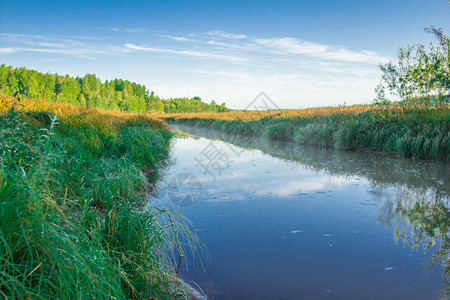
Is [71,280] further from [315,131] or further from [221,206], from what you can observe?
[315,131]

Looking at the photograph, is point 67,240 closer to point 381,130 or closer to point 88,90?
point 381,130

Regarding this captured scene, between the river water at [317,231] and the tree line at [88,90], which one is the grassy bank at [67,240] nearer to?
the river water at [317,231]

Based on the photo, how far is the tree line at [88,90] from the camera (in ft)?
179

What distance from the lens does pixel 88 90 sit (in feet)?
226

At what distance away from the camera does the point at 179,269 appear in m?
2.43

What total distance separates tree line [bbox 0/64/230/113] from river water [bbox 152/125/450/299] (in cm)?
3783

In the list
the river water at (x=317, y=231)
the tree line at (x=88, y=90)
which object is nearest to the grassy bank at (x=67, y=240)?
the river water at (x=317, y=231)

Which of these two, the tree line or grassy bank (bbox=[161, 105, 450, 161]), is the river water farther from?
the tree line

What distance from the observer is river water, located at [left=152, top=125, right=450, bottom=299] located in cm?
219

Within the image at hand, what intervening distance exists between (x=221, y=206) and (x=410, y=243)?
217cm

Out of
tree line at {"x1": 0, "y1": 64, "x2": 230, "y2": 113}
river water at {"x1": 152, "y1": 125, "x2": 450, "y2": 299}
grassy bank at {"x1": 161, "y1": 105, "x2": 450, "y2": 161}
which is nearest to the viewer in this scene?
river water at {"x1": 152, "y1": 125, "x2": 450, "y2": 299}

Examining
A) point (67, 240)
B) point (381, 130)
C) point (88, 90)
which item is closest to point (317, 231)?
point (67, 240)

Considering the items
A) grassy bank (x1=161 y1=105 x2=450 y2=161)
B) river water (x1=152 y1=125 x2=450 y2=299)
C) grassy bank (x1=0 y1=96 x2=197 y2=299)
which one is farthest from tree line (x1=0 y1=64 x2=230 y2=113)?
grassy bank (x1=0 y1=96 x2=197 y2=299)

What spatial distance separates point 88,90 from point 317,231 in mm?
74285
